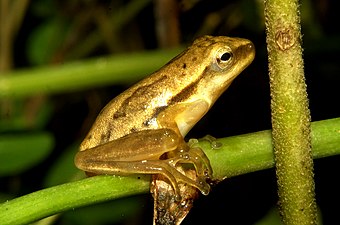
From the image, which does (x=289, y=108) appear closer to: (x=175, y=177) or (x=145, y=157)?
(x=175, y=177)

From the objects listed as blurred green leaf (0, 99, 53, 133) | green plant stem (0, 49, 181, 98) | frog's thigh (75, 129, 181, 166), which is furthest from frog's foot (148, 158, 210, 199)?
blurred green leaf (0, 99, 53, 133)

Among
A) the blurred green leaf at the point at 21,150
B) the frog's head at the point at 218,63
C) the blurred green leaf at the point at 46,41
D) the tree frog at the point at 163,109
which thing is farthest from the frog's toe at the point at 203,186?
the blurred green leaf at the point at 46,41

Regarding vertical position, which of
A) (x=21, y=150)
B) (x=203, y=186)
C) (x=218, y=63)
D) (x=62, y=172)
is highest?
(x=218, y=63)

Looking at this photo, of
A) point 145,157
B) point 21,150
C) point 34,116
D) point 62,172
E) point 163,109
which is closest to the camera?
point 145,157

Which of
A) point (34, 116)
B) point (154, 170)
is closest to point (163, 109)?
point (154, 170)

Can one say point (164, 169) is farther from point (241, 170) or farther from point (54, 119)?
point (54, 119)

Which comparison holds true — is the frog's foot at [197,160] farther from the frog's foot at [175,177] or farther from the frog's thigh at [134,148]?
the frog's thigh at [134,148]

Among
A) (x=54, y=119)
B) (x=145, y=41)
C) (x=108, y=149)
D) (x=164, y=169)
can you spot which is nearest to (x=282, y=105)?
(x=164, y=169)
